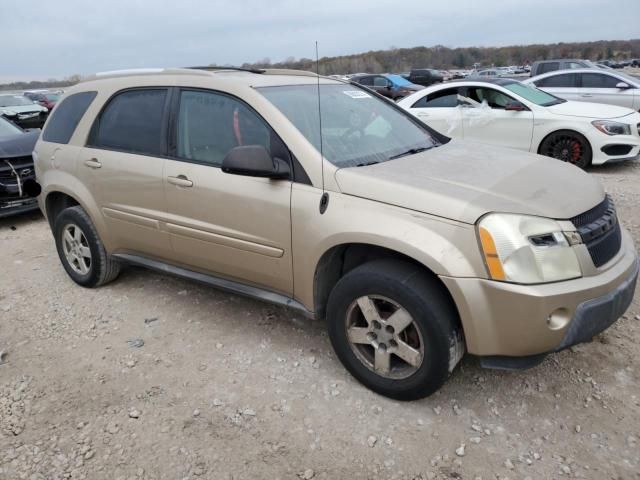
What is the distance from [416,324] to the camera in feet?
8.16

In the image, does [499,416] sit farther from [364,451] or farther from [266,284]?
[266,284]

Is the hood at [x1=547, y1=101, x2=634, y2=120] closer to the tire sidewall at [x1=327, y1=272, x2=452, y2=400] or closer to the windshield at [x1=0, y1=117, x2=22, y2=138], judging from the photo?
the tire sidewall at [x1=327, y1=272, x2=452, y2=400]

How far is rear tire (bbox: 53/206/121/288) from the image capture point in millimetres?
4059

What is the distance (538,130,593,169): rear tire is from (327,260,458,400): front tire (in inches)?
236

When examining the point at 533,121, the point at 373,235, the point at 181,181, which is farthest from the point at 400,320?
the point at 533,121

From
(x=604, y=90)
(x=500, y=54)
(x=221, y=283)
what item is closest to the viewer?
(x=221, y=283)

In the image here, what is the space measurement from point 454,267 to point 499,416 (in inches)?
35.4

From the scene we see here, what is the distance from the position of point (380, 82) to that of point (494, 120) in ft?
43.8

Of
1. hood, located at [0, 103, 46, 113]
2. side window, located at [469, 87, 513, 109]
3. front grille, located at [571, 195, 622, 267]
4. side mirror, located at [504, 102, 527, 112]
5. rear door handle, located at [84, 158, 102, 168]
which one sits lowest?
hood, located at [0, 103, 46, 113]

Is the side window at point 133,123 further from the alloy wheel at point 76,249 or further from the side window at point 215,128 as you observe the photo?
the alloy wheel at point 76,249

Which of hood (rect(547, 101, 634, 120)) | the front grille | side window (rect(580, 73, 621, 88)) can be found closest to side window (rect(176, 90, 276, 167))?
the front grille

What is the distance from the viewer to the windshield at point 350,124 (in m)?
2.97

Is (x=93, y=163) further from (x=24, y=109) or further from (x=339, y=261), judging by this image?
(x=24, y=109)

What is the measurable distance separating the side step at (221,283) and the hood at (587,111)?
6.22m
